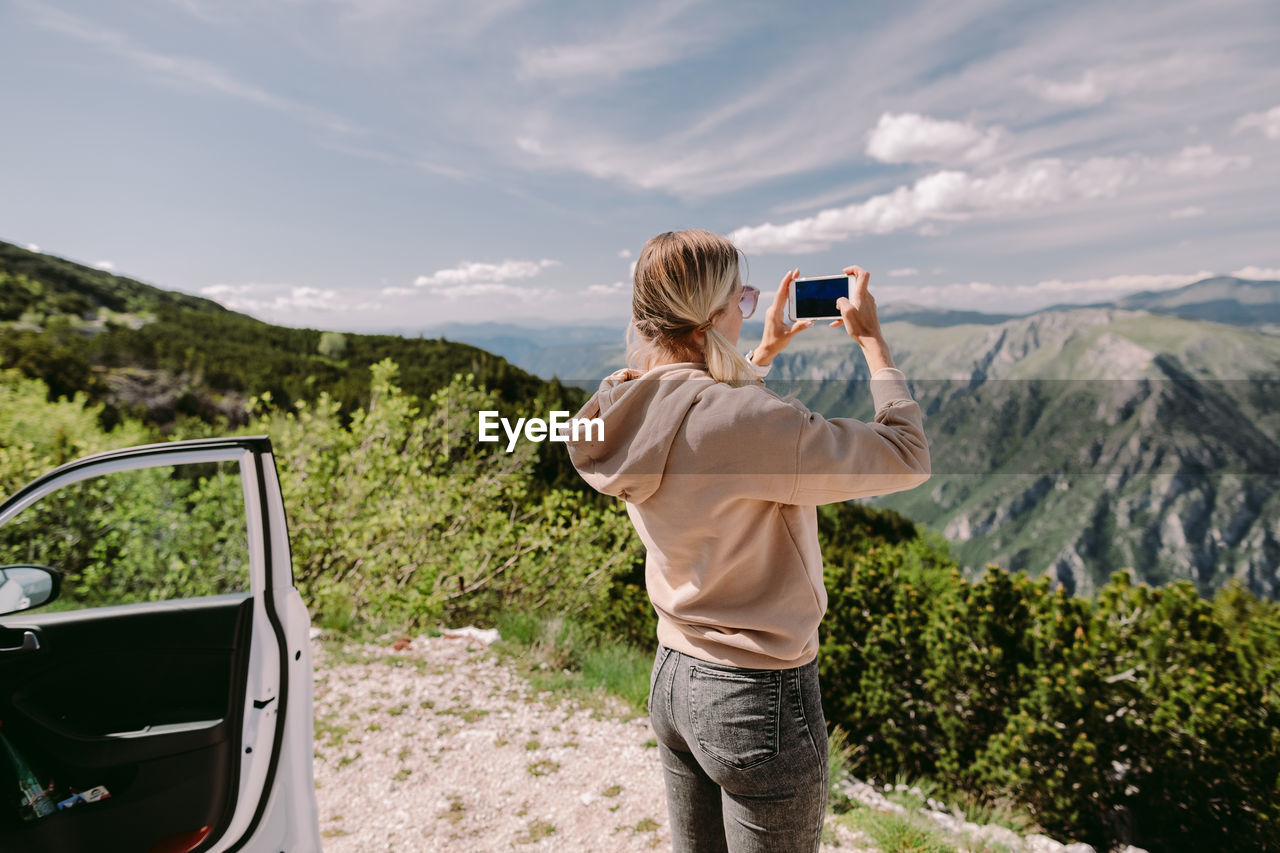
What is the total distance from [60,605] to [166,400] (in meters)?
11.6

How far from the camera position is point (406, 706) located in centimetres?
408

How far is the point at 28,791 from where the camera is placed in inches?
76.5

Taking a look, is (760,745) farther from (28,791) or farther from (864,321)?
(28,791)

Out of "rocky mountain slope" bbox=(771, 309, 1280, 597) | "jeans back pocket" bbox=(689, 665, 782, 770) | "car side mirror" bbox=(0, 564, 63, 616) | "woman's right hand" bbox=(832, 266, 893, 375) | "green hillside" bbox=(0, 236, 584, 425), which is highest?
"green hillside" bbox=(0, 236, 584, 425)

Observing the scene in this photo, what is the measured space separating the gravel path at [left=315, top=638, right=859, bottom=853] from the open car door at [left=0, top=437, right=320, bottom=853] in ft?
3.23

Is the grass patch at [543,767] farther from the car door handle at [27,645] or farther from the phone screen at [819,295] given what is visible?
the phone screen at [819,295]

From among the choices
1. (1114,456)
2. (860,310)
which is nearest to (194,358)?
(860,310)

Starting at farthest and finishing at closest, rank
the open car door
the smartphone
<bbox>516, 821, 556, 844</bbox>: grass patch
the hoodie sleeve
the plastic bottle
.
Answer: <bbox>516, 821, 556, 844</bbox>: grass patch < the plastic bottle < the open car door < the smartphone < the hoodie sleeve

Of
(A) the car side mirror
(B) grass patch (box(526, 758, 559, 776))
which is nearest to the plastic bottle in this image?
(A) the car side mirror

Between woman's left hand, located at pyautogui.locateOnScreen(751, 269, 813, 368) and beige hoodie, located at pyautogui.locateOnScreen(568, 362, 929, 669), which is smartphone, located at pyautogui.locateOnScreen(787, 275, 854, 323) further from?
beige hoodie, located at pyautogui.locateOnScreen(568, 362, 929, 669)

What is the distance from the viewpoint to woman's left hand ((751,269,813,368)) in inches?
61.7

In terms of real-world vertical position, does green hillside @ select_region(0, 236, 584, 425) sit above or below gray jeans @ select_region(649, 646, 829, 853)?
above

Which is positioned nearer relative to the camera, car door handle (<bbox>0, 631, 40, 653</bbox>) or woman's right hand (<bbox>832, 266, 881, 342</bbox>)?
woman's right hand (<bbox>832, 266, 881, 342</bbox>)

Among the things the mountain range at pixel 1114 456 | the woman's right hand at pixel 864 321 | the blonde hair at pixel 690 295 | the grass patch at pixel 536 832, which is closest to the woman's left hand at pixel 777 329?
the woman's right hand at pixel 864 321
